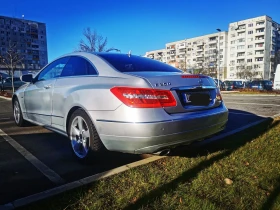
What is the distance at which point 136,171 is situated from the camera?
2.73 metres

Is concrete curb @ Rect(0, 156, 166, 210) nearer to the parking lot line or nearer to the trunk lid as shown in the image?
the parking lot line

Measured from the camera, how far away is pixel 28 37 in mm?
92125

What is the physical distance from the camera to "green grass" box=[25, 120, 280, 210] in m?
2.09

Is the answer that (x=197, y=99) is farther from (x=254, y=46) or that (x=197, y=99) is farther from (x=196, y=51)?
(x=196, y=51)

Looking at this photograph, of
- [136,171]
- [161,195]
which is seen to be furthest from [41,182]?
[161,195]

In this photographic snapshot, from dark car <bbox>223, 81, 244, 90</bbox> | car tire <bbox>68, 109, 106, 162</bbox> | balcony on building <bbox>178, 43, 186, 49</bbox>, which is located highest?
balcony on building <bbox>178, 43, 186, 49</bbox>

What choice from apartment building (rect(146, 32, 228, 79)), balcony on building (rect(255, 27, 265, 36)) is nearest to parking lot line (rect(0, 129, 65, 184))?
apartment building (rect(146, 32, 228, 79))

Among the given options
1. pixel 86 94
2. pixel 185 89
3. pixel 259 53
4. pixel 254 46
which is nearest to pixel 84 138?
pixel 86 94

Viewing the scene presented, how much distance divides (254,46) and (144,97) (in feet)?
328

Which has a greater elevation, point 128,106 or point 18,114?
point 128,106

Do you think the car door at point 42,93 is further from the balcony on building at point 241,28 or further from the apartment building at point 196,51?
the balcony on building at point 241,28

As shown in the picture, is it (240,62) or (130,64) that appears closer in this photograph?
(130,64)

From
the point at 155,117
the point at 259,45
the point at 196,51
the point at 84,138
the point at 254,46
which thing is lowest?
the point at 84,138

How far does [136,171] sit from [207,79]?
1526mm
